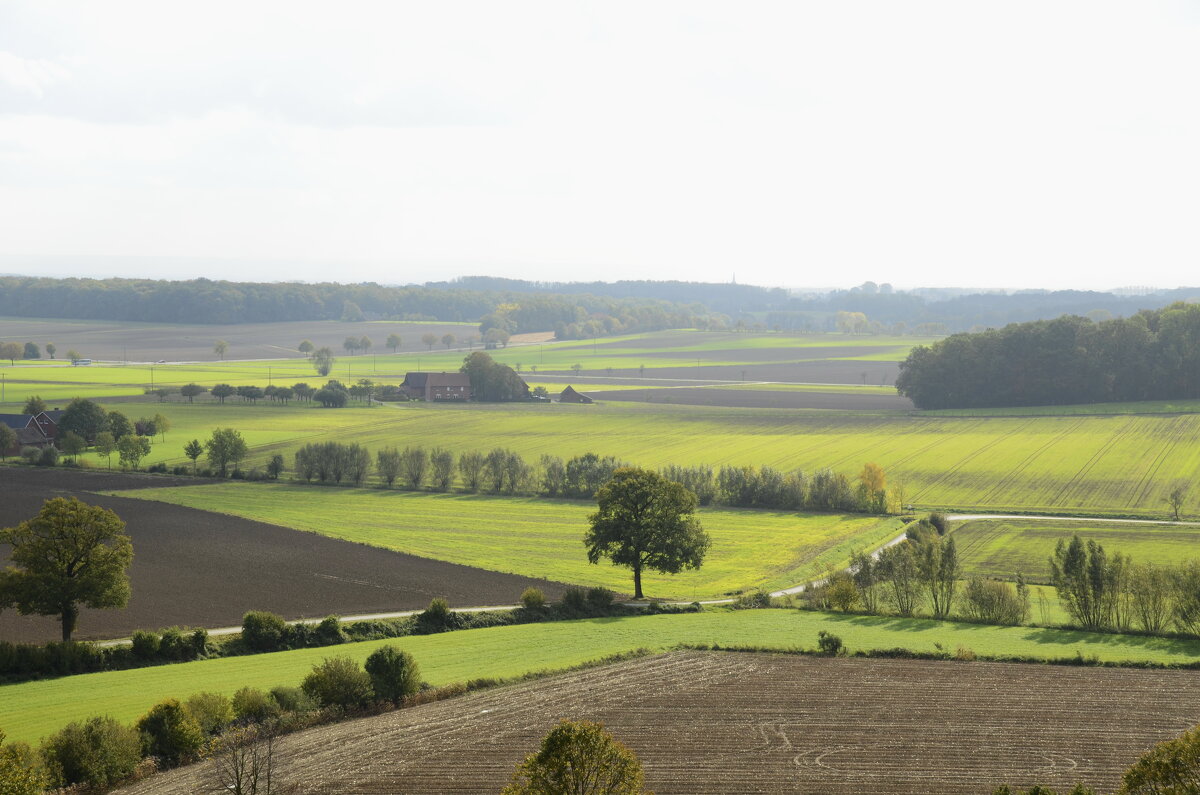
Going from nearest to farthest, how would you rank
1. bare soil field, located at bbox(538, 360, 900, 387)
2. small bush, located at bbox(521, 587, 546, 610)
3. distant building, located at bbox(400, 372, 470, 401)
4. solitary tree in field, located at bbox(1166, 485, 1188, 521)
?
small bush, located at bbox(521, 587, 546, 610)
solitary tree in field, located at bbox(1166, 485, 1188, 521)
distant building, located at bbox(400, 372, 470, 401)
bare soil field, located at bbox(538, 360, 900, 387)

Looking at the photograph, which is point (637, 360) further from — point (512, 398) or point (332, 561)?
point (332, 561)

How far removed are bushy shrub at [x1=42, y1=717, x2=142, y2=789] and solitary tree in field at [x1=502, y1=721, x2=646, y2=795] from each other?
1227 centimetres

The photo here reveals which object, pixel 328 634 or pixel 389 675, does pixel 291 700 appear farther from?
pixel 328 634

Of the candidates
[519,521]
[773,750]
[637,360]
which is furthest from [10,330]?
[773,750]

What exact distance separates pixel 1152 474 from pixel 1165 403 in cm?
3319

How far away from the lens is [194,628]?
130ft

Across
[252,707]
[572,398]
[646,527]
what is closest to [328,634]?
[252,707]

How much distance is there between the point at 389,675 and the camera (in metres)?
32.3

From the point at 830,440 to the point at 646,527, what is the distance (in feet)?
149

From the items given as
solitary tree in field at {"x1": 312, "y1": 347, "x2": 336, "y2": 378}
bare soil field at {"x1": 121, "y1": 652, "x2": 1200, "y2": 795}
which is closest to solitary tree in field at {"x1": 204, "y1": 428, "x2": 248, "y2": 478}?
bare soil field at {"x1": 121, "y1": 652, "x2": 1200, "y2": 795}

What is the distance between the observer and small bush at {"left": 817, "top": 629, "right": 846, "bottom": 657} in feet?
125

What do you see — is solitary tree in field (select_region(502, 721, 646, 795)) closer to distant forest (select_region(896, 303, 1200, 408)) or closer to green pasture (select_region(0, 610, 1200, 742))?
green pasture (select_region(0, 610, 1200, 742))

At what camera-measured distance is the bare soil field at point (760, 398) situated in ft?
384

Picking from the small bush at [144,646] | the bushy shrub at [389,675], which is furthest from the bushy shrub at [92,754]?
the small bush at [144,646]
